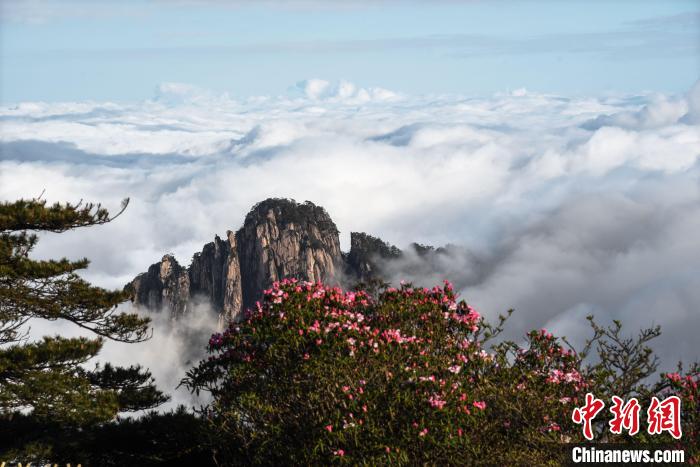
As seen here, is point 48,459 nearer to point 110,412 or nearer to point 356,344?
point 110,412

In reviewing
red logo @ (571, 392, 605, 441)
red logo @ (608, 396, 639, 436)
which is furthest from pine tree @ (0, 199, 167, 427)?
red logo @ (608, 396, 639, 436)

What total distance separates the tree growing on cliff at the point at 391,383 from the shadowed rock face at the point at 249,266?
11827 cm

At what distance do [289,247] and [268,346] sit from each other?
123044 mm

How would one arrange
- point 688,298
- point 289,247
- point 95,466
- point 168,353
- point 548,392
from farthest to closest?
point 688,298, point 289,247, point 168,353, point 95,466, point 548,392

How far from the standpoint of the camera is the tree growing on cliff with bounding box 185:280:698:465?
1323 cm

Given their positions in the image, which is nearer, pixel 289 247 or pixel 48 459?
pixel 48 459

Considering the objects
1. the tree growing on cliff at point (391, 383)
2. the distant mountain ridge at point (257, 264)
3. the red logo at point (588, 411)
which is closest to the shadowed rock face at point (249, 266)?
the distant mountain ridge at point (257, 264)

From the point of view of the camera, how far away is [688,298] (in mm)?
161500

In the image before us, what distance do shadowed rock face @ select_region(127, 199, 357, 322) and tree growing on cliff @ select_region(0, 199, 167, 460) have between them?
115204 mm

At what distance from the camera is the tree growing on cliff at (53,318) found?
19.0 meters

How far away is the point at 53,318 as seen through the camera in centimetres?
2027

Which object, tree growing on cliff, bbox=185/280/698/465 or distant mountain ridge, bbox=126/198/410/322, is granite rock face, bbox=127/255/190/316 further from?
tree growing on cliff, bbox=185/280/698/465

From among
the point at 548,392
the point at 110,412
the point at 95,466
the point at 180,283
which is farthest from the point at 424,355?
the point at 180,283

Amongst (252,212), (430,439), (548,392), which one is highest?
(252,212)
